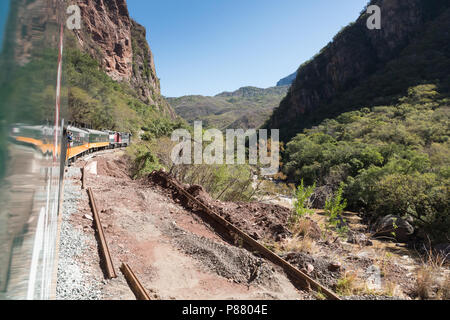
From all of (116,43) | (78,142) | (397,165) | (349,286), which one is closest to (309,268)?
(349,286)

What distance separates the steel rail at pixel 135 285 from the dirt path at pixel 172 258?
8 centimetres

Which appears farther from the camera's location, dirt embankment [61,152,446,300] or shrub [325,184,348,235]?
shrub [325,184,348,235]

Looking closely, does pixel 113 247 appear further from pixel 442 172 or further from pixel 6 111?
pixel 442 172

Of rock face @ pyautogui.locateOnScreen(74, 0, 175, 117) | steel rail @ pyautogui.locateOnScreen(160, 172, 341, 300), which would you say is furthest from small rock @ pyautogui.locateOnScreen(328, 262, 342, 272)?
rock face @ pyautogui.locateOnScreen(74, 0, 175, 117)

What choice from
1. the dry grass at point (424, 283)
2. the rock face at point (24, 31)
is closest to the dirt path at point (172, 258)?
the dry grass at point (424, 283)

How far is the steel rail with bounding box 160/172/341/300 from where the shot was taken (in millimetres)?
4488

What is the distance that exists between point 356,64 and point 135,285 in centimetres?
11001

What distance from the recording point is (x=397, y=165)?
22.5 metres

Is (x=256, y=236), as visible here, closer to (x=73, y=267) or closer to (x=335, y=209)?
(x=335, y=209)

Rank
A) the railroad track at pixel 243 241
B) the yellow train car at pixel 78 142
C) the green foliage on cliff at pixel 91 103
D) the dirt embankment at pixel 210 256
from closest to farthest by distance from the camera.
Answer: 1. the railroad track at pixel 243 241
2. the dirt embankment at pixel 210 256
3. the yellow train car at pixel 78 142
4. the green foliage on cliff at pixel 91 103

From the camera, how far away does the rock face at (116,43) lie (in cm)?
6862

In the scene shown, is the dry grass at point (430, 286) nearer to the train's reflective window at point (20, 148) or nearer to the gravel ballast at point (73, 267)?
the gravel ballast at point (73, 267)

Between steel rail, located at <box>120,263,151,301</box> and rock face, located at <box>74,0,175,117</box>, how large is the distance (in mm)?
66074
